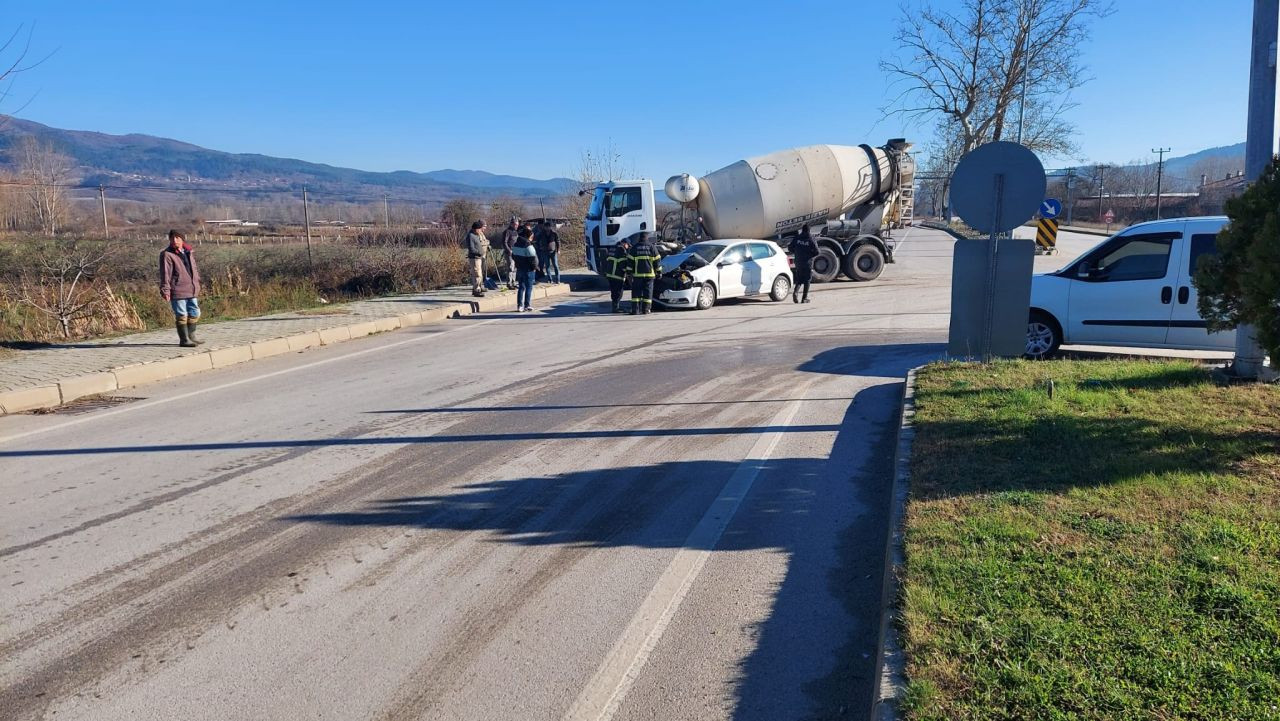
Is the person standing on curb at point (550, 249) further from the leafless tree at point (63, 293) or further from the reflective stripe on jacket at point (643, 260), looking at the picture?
the leafless tree at point (63, 293)

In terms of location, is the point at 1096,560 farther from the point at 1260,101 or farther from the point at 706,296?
the point at 706,296

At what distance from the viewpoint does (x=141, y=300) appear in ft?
55.5

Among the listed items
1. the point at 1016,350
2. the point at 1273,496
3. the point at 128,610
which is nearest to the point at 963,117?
the point at 1016,350

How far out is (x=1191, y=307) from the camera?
32.7ft

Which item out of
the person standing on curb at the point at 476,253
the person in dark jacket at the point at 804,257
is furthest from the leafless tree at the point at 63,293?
the person in dark jacket at the point at 804,257

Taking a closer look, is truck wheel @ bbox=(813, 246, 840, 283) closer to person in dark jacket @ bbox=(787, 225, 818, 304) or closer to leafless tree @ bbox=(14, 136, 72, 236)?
person in dark jacket @ bbox=(787, 225, 818, 304)

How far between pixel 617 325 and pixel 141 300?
372 inches

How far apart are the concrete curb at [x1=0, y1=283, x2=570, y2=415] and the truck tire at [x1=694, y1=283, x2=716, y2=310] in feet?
15.7

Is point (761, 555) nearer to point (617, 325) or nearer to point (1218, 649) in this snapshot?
point (1218, 649)

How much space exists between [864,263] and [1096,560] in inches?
Answer: 840

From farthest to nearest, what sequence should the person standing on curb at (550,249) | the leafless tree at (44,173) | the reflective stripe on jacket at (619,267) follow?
the leafless tree at (44,173)
the person standing on curb at (550,249)
the reflective stripe on jacket at (619,267)

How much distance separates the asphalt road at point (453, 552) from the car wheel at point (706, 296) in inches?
343

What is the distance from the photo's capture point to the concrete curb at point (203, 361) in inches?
377

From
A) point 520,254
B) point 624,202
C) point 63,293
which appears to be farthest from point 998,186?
point 624,202
